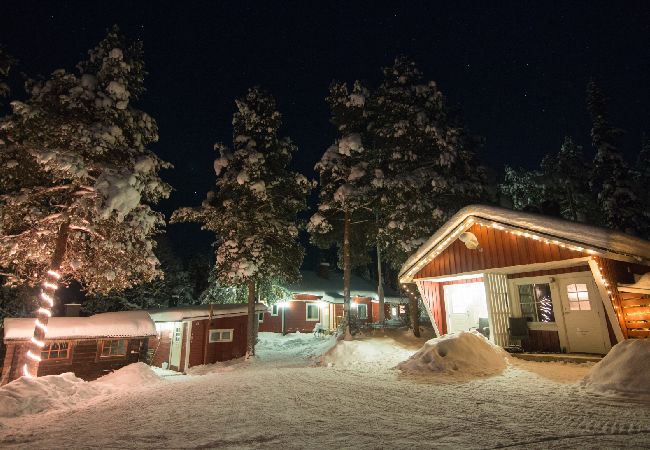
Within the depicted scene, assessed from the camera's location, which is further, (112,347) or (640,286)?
(112,347)

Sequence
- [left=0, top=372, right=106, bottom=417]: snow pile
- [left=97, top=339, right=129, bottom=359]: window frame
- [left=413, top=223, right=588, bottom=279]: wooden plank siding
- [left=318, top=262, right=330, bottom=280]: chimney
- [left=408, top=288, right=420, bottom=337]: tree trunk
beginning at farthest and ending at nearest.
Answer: [left=318, top=262, right=330, bottom=280]: chimney < [left=408, top=288, right=420, bottom=337]: tree trunk < [left=97, top=339, right=129, bottom=359]: window frame < [left=413, top=223, right=588, bottom=279]: wooden plank siding < [left=0, top=372, right=106, bottom=417]: snow pile

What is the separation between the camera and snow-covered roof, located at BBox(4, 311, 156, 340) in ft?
48.1

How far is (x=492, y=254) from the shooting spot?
42.8 ft

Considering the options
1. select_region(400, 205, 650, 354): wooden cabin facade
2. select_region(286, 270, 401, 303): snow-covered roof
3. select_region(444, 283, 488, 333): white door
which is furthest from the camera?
select_region(286, 270, 401, 303): snow-covered roof

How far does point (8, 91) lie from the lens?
11.1m

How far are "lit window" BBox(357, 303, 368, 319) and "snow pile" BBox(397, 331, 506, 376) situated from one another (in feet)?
80.6

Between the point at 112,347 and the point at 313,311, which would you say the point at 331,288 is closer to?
the point at 313,311

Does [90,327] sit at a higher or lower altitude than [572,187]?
lower

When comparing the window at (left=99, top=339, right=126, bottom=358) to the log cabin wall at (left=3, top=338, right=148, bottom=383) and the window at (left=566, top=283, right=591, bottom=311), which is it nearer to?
the log cabin wall at (left=3, top=338, right=148, bottom=383)

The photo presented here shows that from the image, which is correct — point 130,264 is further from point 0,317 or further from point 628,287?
point 0,317

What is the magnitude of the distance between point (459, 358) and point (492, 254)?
4.29 metres

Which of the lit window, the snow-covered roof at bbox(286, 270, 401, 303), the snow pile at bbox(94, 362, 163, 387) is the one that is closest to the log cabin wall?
the snow pile at bbox(94, 362, 163, 387)

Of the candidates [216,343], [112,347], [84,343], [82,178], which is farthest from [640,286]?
[84,343]

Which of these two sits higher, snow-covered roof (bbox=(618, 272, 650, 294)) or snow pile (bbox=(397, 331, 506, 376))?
snow-covered roof (bbox=(618, 272, 650, 294))
